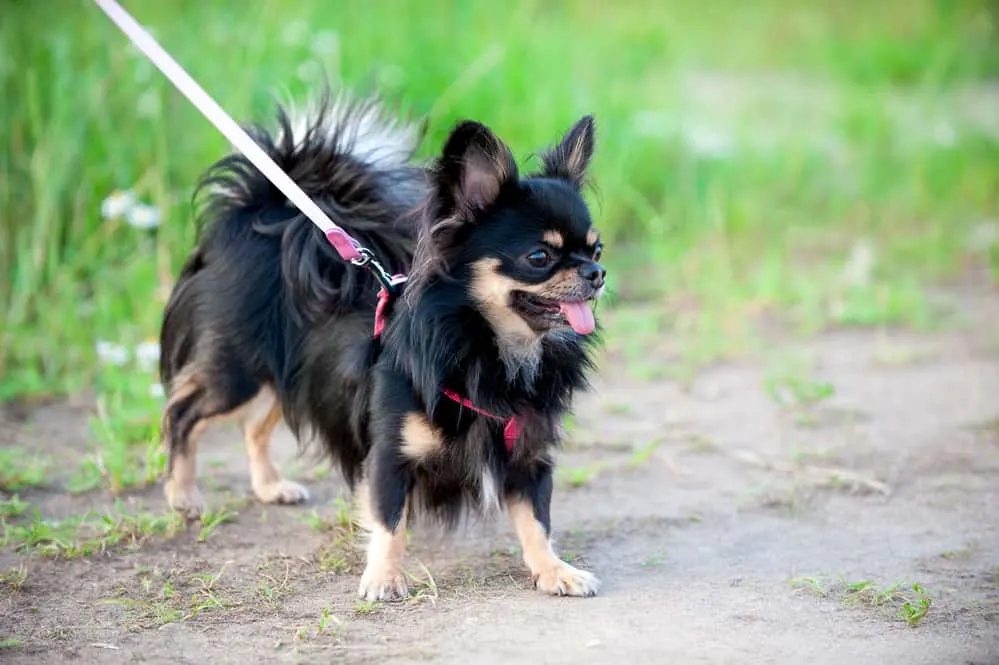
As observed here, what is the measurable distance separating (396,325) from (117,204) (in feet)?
8.29

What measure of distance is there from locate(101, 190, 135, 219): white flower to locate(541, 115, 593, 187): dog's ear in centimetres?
262

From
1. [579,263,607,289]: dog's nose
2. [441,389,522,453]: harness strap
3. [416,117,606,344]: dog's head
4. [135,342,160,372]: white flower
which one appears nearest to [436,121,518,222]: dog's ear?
[416,117,606,344]: dog's head

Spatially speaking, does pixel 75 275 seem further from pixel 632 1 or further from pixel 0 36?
pixel 632 1

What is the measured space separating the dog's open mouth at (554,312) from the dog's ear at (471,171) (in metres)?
0.27

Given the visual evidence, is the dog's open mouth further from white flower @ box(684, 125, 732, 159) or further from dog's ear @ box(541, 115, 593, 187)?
white flower @ box(684, 125, 732, 159)

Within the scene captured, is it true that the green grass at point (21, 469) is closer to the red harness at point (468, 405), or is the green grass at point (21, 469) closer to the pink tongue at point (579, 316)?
the red harness at point (468, 405)

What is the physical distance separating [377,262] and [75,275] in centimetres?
270

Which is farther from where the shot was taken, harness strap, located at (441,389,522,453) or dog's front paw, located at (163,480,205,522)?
dog's front paw, located at (163,480,205,522)

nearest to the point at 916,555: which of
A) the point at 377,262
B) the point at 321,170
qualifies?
the point at 377,262

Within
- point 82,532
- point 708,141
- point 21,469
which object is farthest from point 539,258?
point 708,141

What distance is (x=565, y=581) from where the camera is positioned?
329cm

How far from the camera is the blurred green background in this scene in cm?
554

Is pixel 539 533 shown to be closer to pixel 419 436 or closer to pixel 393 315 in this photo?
pixel 419 436

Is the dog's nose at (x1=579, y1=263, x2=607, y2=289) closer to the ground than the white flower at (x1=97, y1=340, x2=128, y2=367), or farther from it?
farther from it
